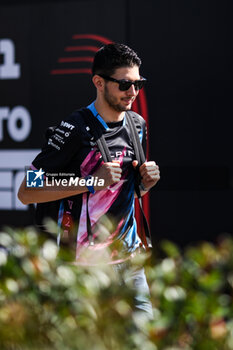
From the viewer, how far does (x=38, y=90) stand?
495cm

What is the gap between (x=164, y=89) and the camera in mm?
4617

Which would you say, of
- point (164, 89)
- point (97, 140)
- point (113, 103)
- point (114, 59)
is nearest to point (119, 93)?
point (113, 103)

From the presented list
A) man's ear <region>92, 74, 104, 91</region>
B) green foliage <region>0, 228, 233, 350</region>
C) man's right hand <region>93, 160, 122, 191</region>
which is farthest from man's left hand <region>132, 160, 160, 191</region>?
green foliage <region>0, 228, 233, 350</region>

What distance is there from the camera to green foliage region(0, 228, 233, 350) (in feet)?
4.67

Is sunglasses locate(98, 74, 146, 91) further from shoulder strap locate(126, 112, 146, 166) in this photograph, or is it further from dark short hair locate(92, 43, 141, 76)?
shoulder strap locate(126, 112, 146, 166)

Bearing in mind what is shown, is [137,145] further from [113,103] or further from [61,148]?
[61,148]

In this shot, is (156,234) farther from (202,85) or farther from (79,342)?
(79,342)

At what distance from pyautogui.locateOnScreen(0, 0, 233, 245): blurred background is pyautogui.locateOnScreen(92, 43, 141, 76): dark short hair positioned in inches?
59.5

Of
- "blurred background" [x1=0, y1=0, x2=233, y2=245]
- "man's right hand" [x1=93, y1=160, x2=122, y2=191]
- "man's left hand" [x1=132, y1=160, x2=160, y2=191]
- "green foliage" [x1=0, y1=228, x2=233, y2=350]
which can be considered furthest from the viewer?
"blurred background" [x1=0, y1=0, x2=233, y2=245]

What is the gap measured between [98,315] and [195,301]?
221 mm

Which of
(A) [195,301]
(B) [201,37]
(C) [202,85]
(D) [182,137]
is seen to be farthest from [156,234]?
(A) [195,301]

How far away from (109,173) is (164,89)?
189cm

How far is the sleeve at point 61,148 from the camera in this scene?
292cm

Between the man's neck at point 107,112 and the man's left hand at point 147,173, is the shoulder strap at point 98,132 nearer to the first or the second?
the man's neck at point 107,112
